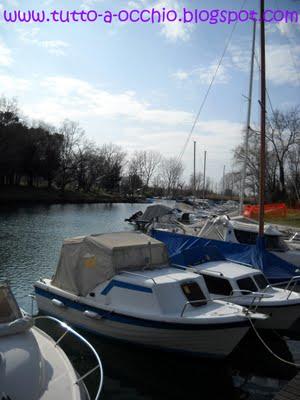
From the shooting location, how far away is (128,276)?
38.2 feet

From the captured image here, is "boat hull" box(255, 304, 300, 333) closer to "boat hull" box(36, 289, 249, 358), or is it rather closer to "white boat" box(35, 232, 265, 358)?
"white boat" box(35, 232, 265, 358)

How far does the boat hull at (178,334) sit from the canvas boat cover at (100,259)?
1.18 metres

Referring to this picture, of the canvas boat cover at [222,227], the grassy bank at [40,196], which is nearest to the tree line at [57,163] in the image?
the grassy bank at [40,196]

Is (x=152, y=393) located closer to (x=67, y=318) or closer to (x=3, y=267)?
(x=67, y=318)

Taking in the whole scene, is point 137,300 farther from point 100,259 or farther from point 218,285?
point 218,285

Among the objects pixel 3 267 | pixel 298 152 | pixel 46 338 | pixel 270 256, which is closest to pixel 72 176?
pixel 298 152

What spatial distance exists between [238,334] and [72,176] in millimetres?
93213

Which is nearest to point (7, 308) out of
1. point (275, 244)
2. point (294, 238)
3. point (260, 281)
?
point (260, 281)

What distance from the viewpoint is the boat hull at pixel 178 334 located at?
10461 millimetres

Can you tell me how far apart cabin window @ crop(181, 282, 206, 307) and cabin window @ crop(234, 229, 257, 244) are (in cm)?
939

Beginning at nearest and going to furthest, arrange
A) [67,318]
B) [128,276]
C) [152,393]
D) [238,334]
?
[152,393]
[238,334]
[128,276]
[67,318]

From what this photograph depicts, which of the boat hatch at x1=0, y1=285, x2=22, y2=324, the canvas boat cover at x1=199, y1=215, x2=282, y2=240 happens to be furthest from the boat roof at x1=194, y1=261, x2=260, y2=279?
the boat hatch at x1=0, y1=285, x2=22, y2=324

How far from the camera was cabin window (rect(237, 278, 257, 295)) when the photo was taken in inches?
521

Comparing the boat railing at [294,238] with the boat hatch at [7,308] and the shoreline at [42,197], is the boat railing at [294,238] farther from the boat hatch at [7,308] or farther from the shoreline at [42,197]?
the shoreline at [42,197]
